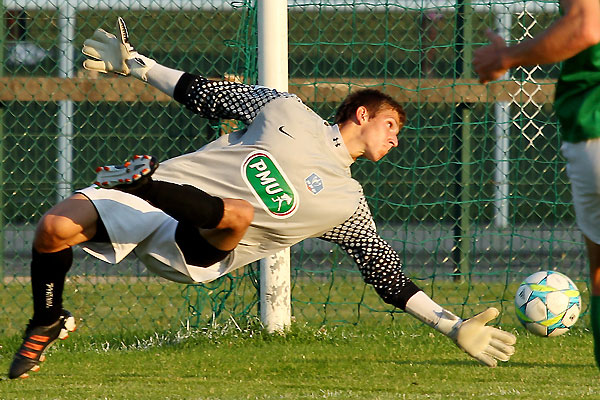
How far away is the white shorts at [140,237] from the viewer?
4473 millimetres

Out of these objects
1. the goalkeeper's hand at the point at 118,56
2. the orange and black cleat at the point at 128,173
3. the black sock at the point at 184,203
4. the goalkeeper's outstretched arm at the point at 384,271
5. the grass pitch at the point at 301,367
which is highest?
the goalkeeper's hand at the point at 118,56

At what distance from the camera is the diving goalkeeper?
4332mm

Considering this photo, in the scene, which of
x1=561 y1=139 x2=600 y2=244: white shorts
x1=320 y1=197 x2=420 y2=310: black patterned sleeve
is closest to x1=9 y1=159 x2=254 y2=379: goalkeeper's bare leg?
x1=320 y1=197 x2=420 y2=310: black patterned sleeve

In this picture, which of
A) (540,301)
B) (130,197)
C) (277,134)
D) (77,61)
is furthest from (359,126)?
(77,61)

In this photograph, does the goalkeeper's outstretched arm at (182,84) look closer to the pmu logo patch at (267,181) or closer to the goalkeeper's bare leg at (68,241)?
the pmu logo patch at (267,181)

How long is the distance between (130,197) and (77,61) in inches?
353

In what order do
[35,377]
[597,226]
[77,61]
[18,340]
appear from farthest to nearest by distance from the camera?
1. [77,61]
2. [18,340]
3. [35,377]
4. [597,226]

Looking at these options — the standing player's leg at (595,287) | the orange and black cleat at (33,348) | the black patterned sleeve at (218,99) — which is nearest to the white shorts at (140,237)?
the orange and black cleat at (33,348)

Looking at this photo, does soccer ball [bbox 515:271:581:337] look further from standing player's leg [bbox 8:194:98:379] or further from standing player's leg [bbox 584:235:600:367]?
standing player's leg [bbox 8:194:98:379]

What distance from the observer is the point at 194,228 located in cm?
454

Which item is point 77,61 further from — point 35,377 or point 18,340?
point 35,377

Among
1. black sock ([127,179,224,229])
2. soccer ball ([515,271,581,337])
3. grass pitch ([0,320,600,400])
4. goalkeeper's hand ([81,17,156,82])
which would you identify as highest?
goalkeeper's hand ([81,17,156,82])

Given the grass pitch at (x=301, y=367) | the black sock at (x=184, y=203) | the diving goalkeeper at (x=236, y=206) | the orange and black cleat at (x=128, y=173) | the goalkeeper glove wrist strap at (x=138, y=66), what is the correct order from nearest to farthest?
the orange and black cleat at (x=128, y=173) → the black sock at (x=184, y=203) → the diving goalkeeper at (x=236, y=206) → the goalkeeper glove wrist strap at (x=138, y=66) → the grass pitch at (x=301, y=367)

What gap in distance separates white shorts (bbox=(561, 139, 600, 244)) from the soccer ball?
2.32 m
